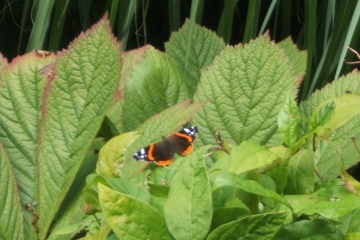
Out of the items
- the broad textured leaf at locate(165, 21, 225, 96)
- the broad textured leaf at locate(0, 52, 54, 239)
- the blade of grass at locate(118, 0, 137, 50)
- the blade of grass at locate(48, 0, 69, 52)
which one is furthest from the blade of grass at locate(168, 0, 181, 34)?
the broad textured leaf at locate(0, 52, 54, 239)

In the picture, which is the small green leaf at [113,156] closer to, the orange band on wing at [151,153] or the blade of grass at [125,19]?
the orange band on wing at [151,153]

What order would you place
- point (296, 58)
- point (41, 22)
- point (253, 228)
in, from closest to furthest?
point (253, 228) < point (296, 58) < point (41, 22)

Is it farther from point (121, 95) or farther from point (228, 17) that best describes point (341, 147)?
point (228, 17)

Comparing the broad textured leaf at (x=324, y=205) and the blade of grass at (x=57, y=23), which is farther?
the blade of grass at (x=57, y=23)

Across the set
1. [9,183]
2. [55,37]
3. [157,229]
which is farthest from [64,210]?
[55,37]

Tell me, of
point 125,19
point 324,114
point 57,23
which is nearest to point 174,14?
point 125,19

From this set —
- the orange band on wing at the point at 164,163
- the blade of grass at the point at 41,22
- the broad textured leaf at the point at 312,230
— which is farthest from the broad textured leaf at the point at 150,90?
the blade of grass at the point at 41,22
